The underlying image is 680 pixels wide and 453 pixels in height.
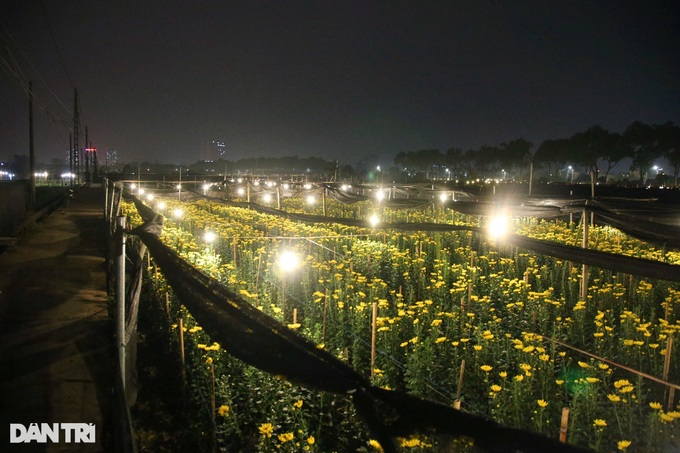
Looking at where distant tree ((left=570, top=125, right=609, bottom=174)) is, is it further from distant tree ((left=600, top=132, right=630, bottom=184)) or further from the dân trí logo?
the dân trí logo

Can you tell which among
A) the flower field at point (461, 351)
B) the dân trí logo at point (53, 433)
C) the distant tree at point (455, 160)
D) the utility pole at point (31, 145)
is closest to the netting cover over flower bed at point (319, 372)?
the flower field at point (461, 351)

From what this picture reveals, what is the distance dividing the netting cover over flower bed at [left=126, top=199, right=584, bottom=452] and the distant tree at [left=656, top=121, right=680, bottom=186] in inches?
2687

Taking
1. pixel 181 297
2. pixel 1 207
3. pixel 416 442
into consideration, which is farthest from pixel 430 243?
pixel 1 207

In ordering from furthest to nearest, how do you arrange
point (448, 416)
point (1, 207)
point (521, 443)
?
point (1, 207)
point (448, 416)
point (521, 443)

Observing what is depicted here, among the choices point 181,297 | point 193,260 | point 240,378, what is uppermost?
point 181,297

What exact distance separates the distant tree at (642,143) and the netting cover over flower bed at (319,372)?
68579 mm

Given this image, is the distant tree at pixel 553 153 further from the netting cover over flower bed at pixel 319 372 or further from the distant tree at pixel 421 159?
the netting cover over flower bed at pixel 319 372

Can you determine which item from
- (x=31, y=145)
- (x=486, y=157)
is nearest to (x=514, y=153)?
(x=486, y=157)

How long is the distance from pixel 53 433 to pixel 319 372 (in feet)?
12.1

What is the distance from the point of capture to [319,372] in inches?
75.6

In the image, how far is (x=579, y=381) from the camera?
14.2 ft

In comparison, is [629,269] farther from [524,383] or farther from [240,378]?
[240,378]

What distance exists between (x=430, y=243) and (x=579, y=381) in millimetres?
7562

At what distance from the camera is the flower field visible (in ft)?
12.8
